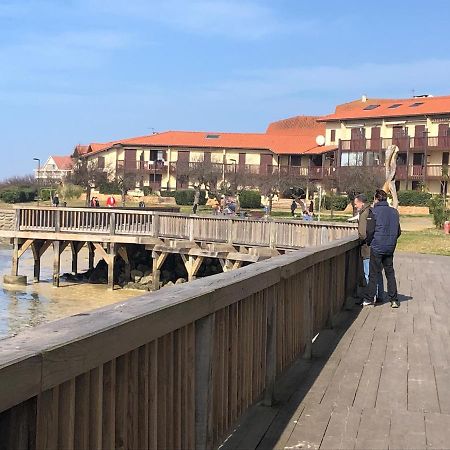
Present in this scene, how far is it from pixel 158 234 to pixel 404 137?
1621 inches

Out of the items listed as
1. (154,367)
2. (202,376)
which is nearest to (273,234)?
(202,376)

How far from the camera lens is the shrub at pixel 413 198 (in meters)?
54.7

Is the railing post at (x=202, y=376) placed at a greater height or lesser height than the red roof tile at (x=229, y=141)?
lesser

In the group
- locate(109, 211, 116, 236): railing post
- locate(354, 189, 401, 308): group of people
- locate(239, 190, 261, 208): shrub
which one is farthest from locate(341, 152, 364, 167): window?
locate(354, 189, 401, 308): group of people

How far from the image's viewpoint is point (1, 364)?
1.85 meters

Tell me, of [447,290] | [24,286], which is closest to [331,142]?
[24,286]

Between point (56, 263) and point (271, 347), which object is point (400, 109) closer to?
point (56, 263)

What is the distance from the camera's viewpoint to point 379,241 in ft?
31.7

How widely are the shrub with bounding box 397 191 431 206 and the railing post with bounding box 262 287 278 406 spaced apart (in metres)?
51.5

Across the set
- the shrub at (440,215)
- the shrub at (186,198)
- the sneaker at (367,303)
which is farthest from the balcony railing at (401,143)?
the sneaker at (367,303)

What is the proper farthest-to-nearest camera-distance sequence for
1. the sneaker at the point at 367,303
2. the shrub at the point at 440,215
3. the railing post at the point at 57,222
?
the shrub at the point at 440,215
the railing post at the point at 57,222
the sneaker at the point at 367,303

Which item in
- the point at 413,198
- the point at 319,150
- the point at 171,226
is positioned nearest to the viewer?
the point at 171,226

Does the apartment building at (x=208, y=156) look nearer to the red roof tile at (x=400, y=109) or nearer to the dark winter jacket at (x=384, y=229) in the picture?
the red roof tile at (x=400, y=109)

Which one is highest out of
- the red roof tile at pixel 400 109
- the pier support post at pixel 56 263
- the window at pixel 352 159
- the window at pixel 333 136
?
the red roof tile at pixel 400 109
